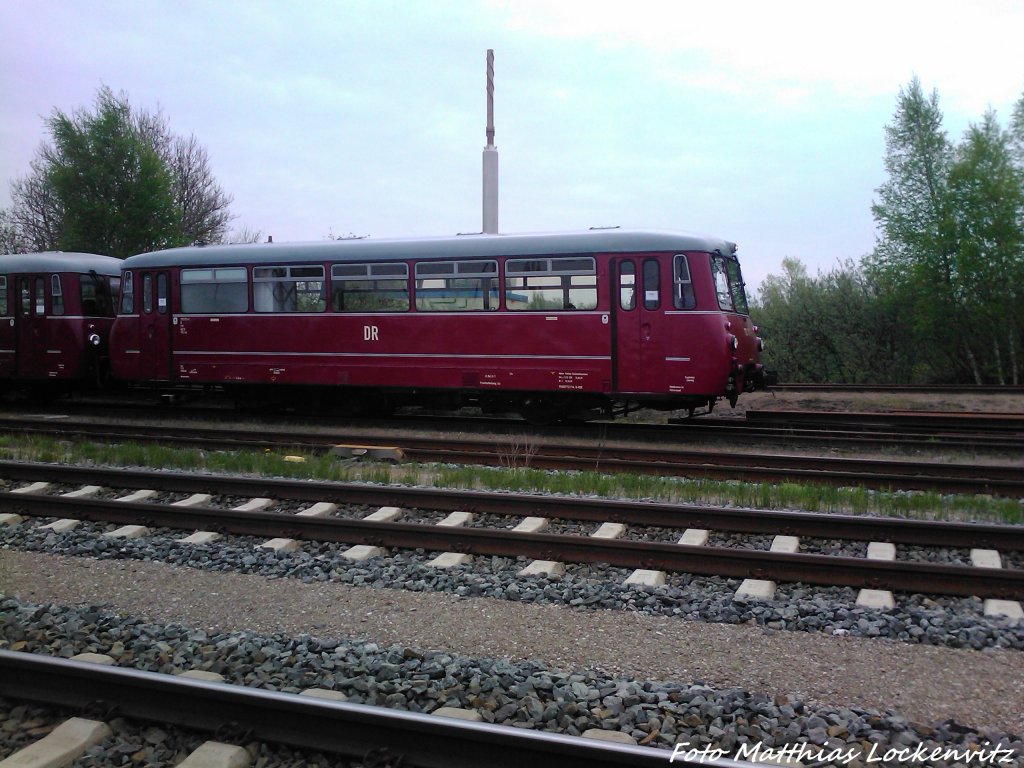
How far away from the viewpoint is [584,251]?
518 inches

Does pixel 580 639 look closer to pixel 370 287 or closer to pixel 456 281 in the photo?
pixel 456 281

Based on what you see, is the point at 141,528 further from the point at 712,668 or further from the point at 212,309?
the point at 212,309

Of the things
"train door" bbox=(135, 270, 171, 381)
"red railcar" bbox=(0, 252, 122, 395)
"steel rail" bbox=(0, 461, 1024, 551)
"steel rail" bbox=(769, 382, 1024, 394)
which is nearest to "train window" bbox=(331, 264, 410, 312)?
"train door" bbox=(135, 270, 171, 381)

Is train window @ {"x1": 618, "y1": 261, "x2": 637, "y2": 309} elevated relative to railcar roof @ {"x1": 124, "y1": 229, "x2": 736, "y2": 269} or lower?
lower

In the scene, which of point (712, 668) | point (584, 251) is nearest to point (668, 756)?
point (712, 668)

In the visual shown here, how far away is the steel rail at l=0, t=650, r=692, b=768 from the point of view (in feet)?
10.9

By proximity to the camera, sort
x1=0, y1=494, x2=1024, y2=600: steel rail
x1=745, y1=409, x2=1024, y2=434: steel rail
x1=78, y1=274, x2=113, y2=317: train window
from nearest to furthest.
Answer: x1=0, y1=494, x2=1024, y2=600: steel rail, x1=745, y1=409, x2=1024, y2=434: steel rail, x1=78, y1=274, x2=113, y2=317: train window

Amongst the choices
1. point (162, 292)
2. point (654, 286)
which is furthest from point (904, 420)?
point (162, 292)

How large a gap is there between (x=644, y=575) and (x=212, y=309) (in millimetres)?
12200

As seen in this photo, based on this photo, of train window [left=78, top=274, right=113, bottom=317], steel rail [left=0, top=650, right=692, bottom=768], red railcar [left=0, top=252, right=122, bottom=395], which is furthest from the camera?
train window [left=78, top=274, right=113, bottom=317]

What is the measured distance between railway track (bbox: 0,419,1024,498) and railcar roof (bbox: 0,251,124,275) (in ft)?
18.2

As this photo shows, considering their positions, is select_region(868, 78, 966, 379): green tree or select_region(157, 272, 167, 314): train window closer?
select_region(157, 272, 167, 314): train window

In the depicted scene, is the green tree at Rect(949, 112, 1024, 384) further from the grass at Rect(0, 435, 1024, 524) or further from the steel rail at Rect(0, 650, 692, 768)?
the steel rail at Rect(0, 650, 692, 768)

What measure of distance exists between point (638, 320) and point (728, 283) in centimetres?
162
